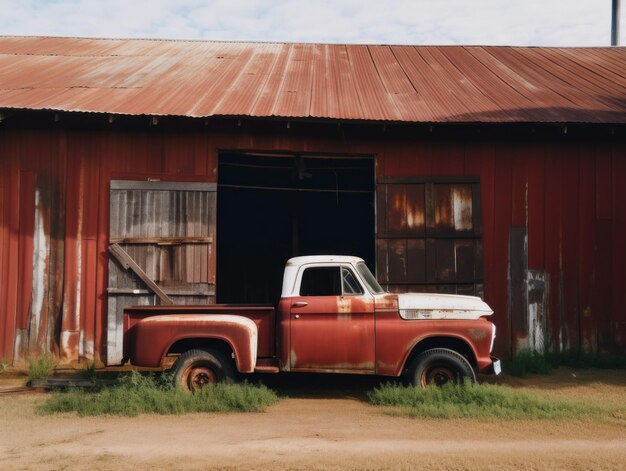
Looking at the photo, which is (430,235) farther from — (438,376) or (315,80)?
(315,80)

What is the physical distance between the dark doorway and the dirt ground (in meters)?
7.90

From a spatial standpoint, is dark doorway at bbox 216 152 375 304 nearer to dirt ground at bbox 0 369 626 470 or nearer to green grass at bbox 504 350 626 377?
green grass at bbox 504 350 626 377

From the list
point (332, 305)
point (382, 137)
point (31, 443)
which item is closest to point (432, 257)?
point (382, 137)

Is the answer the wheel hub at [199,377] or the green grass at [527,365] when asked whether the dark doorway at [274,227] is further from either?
the wheel hub at [199,377]

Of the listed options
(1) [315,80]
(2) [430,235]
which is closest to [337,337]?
(2) [430,235]

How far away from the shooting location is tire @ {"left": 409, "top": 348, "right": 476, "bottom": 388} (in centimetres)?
694

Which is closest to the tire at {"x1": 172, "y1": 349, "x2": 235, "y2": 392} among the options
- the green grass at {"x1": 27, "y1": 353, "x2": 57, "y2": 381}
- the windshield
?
the windshield

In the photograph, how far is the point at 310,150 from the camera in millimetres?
9742

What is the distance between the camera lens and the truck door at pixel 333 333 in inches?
276

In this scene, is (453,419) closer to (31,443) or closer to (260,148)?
(31,443)

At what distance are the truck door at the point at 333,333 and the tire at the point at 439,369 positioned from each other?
0.53 meters

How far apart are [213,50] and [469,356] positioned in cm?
1016

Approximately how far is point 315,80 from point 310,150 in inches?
99.6

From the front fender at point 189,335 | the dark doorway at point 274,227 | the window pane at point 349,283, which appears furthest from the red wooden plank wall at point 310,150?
the dark doorway at point 274,227
